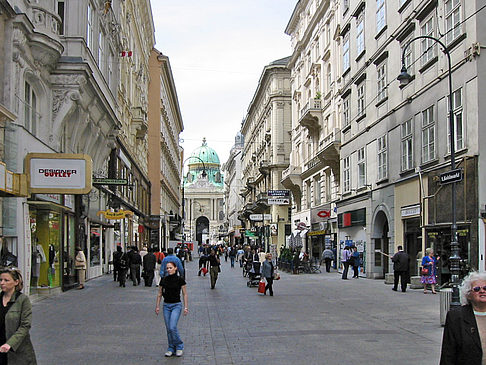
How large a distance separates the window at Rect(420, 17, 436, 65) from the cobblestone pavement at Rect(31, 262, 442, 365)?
8270 mm

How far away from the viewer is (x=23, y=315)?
614 cm

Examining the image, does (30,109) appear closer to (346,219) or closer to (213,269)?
(213,269)

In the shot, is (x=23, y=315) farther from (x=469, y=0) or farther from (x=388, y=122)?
(x=388, y=122)

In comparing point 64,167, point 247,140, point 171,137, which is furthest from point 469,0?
point 247,140

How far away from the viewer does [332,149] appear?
37594 mm

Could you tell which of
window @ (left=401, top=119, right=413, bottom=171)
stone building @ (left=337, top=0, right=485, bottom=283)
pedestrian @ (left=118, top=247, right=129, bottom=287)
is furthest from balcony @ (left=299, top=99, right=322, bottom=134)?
pedestrian @ (left=118, top=247, right=129, bottom=287)

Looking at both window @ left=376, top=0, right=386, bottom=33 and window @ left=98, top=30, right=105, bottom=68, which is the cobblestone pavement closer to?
window @ left=98, top=30, right=105, bottom=68

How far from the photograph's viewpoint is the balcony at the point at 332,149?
121 ft

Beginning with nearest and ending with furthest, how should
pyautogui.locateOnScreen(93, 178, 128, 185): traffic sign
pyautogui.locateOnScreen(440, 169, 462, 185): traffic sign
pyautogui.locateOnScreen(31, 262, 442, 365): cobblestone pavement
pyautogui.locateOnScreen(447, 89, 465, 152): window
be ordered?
pyautogui.locateOnScreen(31, 262, 442, 365): cobblestone pavement → pyautogui.locateOnScreen(440, 169, 462, 185): traffic sign → pyautogui.locateOnScreen(447, 89, 465, 152): window → pyautogui.locateOnScreen(93, 178, 128, 185): traffic sign

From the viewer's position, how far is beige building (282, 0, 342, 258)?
1554 inches

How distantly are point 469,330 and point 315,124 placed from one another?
39531 millimetres

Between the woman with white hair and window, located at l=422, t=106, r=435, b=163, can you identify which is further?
window, located at l=422, t=106, r=435, b=163

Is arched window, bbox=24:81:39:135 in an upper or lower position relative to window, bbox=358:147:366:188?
upper

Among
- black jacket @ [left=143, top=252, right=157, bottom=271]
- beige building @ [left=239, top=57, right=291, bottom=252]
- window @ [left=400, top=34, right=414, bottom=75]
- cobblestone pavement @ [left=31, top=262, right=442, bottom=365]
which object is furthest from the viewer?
beige building @ [left=239, top=57, right=291, bottom=252]
